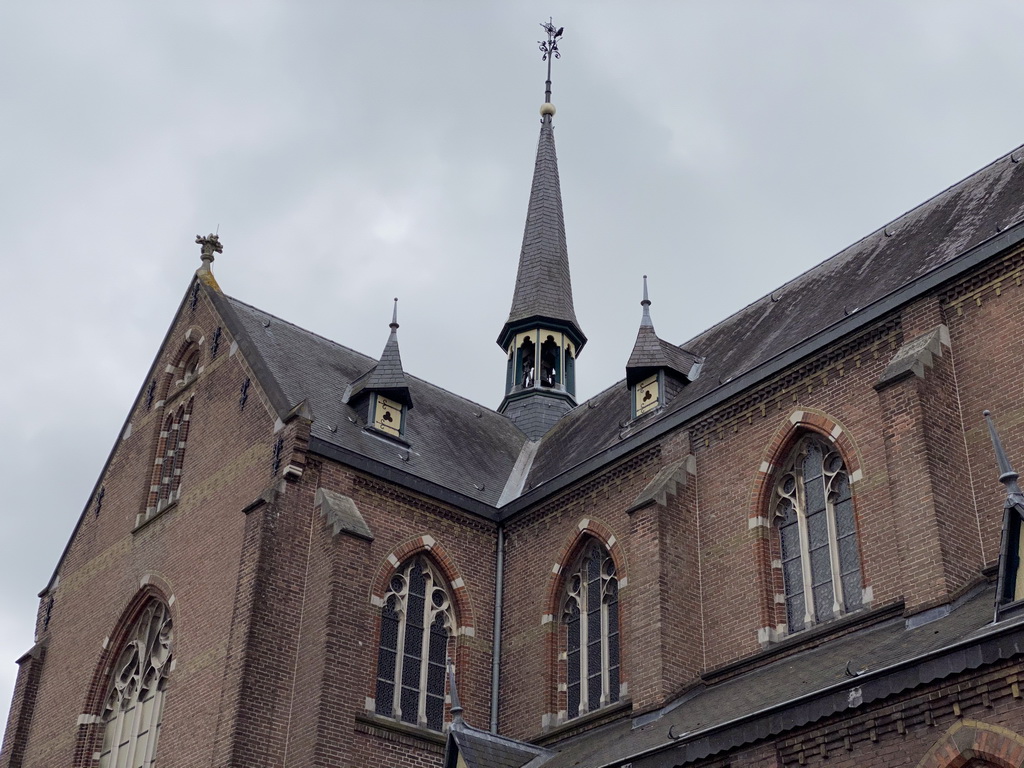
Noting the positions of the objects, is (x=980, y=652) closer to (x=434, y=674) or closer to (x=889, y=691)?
(x=889, y=691)

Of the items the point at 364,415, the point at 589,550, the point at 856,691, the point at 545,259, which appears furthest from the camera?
Result: the point at 545,259

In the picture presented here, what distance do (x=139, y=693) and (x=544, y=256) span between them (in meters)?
15.6

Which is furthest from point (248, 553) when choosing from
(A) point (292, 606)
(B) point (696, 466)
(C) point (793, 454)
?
(C) point (793, 454)

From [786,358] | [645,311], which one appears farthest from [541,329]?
[786,358]

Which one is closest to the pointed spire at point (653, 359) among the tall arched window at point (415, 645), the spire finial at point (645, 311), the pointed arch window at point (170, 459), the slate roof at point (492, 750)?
the spire finial at point (645, 311)

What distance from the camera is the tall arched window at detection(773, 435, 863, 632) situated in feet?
59.2

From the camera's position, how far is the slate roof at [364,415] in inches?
903

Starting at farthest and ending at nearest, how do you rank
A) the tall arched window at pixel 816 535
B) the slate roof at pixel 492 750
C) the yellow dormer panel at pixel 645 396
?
the yellow dormer panel at pixel 645 396 → the tall arched window at pixel 816 535 → the slate roof at pixel 492 750

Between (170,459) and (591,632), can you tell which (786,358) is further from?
(170,459)

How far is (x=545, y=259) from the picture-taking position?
33.5 m

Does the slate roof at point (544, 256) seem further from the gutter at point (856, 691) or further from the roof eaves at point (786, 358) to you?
the gutter at point (856, 691)

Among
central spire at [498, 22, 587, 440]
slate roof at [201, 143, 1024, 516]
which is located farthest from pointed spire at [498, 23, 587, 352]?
slate roof at [201, 143, 1024, 516]

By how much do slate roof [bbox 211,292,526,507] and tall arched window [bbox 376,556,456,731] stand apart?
1820 mm

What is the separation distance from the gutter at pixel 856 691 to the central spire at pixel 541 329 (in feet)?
46.2
